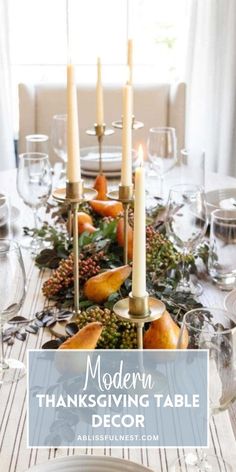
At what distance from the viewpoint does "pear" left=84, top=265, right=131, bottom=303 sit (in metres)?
1.28

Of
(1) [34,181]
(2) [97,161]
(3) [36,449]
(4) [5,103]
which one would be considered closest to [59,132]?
(2) [97,161]

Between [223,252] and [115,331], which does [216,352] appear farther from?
[223,252]

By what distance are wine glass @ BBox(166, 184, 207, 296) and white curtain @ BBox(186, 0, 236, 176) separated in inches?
78.8

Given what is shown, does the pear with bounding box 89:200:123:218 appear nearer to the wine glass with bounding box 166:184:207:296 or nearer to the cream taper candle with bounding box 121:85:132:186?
the wine glass with bounding box 166:184:207:296

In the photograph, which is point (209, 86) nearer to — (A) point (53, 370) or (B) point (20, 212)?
(B) point (20, 212)

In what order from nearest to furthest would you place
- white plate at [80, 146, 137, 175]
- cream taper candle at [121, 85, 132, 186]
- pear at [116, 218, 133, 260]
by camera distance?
cream taper candle at [121, 85, 132, 186] < pear at [116, 218, 133, 260] < white plate at [80, 146, 137, 175]

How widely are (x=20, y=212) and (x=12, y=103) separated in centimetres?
169

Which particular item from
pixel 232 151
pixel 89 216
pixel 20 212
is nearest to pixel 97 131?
pixel 89 216

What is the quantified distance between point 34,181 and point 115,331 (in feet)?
2.09

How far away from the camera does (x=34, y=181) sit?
169cm

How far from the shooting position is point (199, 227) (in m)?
1.47

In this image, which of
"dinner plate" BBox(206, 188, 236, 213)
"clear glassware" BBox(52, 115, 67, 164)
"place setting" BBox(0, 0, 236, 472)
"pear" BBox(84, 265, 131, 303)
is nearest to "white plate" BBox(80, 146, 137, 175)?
"clear glassware" BBox(52, 115, 67, 164)

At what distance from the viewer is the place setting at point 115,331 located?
94 cm

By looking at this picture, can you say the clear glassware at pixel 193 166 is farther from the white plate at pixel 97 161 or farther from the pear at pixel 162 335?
the pear at pixel 162 335
